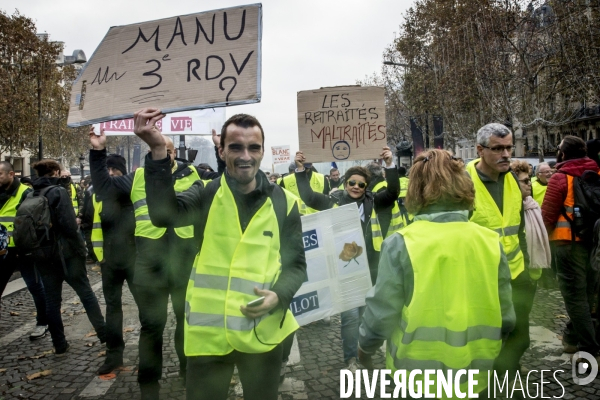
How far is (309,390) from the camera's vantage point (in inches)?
165

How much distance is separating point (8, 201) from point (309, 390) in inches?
165

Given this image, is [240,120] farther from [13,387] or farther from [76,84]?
[13,387]

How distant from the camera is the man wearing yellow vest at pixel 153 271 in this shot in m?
3.73

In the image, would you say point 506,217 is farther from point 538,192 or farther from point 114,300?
point 538,192

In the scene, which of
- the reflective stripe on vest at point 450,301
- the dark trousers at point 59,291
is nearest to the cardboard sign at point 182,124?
the dark trousers at point 59,291

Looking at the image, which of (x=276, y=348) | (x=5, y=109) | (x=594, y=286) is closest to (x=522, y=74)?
(x=594, y=286)

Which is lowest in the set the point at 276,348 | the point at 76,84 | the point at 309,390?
the point at 309,390

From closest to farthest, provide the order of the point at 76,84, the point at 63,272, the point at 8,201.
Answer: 1. the point at 76,84
2. the point at 63,272
3. the point at 8,201

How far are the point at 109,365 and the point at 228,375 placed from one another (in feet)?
8.90

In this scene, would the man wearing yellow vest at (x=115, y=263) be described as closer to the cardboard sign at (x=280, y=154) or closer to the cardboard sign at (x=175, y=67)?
the cardboard sign at (x=175, y=67)

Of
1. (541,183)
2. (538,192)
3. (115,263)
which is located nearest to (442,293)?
(115,263)

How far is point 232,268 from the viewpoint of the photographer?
2.33 meters

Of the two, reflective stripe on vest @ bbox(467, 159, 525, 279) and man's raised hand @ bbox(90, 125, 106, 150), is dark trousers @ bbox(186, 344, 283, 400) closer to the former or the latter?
man's raised hand @ bbox(90, 125, 106, 150)

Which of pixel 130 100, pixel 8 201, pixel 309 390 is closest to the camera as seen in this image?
pixel 130 100
